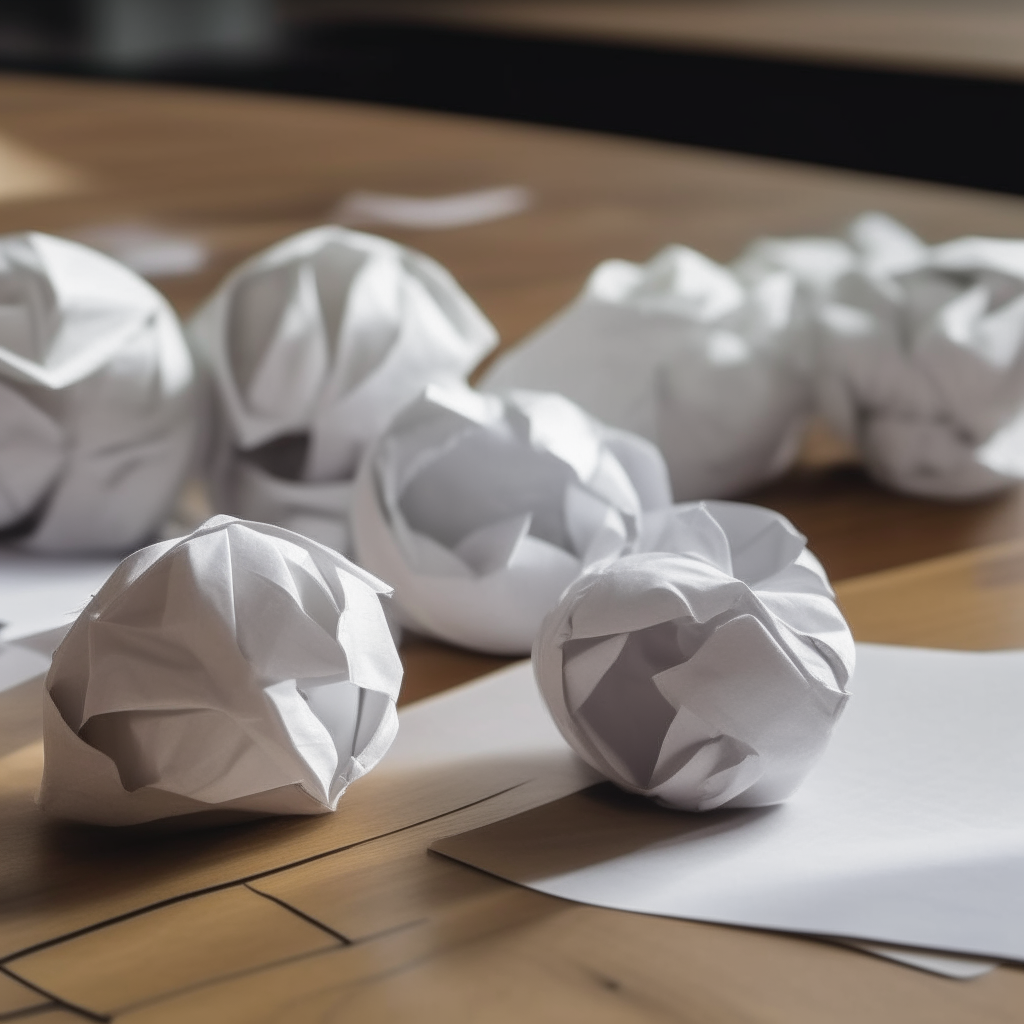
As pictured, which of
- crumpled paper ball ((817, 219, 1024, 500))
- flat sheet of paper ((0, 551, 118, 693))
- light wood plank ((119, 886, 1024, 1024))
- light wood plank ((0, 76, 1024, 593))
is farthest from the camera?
light wood plank ((0, 76, 1024, 593))

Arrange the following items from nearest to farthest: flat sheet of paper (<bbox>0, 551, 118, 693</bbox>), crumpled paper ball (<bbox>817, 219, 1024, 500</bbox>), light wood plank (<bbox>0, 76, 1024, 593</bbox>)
Answer: flat sheet of paper (<bbox>0, 551, 118, 693</bbox>) < crumpled paper ball (<bbox>817, 219, 1024, 500</bbox>) < light wood plank (<bbox>0, 76, 1024, 593</bbox>)

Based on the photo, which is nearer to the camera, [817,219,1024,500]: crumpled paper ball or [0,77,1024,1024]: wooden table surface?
[0,77,1024,1024]: wooden table surface

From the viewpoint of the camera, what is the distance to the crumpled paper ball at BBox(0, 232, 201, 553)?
0.47 meters

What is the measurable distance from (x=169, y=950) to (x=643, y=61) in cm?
71

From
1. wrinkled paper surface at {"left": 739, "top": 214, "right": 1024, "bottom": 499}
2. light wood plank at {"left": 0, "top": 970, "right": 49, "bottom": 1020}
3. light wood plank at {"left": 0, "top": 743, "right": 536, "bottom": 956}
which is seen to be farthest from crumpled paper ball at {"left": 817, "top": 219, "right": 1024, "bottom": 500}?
light wood plank at {"left": 0, "top": 970, "right": 49, "bottom": 1020}

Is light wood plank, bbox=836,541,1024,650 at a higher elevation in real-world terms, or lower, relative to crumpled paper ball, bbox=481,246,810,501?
lower

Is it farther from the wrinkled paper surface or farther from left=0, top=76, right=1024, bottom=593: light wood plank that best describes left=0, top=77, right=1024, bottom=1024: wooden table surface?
left=0, top=76, right=1024, bottom=593: light wood plank

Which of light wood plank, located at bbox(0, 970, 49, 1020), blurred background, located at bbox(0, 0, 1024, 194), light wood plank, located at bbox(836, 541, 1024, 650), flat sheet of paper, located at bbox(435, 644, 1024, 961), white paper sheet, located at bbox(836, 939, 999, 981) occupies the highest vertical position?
blurred background, located at bbox(0, 0, 1024, 194)

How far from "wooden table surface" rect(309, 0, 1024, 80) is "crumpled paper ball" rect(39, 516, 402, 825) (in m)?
0.55

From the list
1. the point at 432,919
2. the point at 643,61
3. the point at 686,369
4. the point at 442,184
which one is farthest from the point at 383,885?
the point at 643,61

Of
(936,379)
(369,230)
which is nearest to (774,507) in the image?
(936,379)

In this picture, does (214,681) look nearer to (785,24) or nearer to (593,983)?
(593,983)

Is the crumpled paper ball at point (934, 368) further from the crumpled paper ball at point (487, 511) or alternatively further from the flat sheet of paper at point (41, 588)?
the flat sheet of paper at point (41, 588)

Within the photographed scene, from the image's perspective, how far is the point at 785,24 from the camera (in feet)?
3.12
